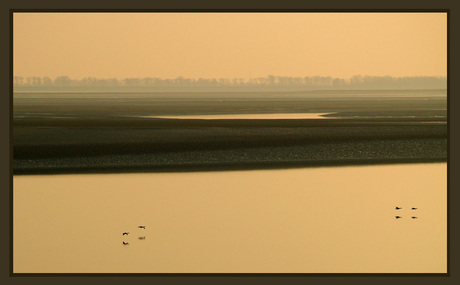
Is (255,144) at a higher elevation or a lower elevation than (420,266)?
higher

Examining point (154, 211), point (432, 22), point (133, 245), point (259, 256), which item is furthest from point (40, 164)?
point (432, 22)

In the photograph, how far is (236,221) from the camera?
1426cm

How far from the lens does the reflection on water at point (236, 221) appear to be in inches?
465

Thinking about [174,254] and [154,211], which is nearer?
[174,254]

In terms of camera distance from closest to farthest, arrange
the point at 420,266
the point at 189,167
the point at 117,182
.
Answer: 1. the point at 420,266
2. the point at 117,182
3. the point at 189,167

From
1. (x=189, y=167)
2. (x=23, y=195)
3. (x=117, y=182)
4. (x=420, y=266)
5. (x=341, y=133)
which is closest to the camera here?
(x=420, y=266)

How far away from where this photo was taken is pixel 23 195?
16.5 m

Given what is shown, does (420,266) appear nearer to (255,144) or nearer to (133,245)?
(133,245)

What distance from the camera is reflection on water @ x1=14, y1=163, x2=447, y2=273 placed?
1181 cm

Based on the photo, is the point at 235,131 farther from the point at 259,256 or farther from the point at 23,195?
the point at 259,256

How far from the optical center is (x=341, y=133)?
26875 millimetres

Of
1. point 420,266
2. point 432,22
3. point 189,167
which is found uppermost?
point 432,22

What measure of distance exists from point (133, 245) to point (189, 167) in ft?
23.7

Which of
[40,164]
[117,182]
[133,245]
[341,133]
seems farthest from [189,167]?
[341,133]
